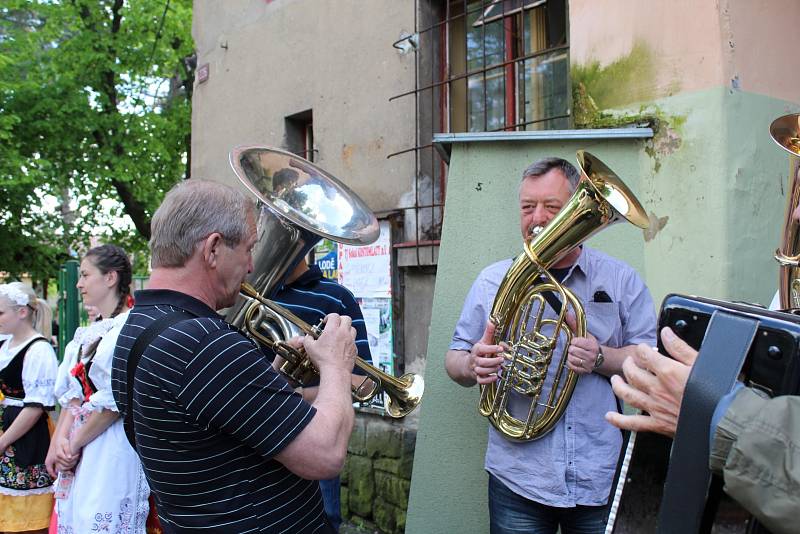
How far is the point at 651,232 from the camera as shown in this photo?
3062 millimetres

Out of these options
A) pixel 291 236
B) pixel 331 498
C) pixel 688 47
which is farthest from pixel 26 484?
pixel 688 47

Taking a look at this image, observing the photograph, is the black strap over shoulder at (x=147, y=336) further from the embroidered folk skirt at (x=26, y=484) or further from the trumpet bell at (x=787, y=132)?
the embroidered folk skirt at (x=26, y=484)

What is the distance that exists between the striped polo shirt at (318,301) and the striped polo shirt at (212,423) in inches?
45.0

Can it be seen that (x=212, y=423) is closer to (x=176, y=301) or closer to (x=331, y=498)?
(x=176, y=301)

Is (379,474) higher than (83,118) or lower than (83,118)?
lower

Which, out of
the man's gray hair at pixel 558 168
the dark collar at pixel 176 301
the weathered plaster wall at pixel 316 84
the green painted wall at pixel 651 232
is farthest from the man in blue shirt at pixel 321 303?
the weathered plaster wall at pixel 316 84

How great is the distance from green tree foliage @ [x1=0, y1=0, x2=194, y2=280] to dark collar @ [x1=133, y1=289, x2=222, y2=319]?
9.92m

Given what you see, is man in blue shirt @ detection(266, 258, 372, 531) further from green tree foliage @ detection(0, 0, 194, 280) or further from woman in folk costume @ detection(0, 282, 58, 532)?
green tree foliage @ detection(0, 0, 194, 280)

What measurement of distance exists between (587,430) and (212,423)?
1365 mm

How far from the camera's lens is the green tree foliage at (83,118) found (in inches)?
432

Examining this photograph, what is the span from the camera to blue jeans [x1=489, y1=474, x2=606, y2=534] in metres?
2.35

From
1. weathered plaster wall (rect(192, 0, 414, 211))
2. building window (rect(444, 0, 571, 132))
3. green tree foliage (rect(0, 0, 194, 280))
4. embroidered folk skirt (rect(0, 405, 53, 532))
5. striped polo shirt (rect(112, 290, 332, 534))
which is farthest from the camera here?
green tree foliage (rect(0, 0, 194, 280))

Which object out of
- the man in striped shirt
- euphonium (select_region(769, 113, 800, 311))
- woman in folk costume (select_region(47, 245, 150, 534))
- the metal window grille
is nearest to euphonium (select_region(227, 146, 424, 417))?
the man in striped shirt

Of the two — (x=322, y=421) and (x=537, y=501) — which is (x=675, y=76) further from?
(x=322, y=421)
